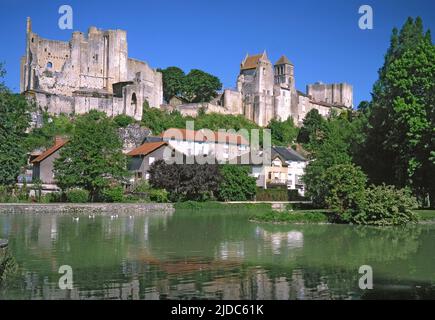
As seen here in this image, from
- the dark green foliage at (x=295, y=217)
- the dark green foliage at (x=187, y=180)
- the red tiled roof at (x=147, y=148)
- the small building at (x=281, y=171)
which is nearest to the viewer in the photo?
the dark green foliage at (x=295, y=217)

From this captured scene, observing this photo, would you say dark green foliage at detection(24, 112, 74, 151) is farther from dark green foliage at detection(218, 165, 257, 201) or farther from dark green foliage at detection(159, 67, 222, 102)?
dark green foliage at detection(159, 67, 222, 102)

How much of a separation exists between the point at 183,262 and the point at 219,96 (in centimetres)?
9057

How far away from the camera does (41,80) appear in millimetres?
89000

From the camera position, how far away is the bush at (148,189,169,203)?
5597cm

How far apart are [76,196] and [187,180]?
1127cm

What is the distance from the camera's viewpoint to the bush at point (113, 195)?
53000 millimetres

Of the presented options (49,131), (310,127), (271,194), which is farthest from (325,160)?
(310,127)

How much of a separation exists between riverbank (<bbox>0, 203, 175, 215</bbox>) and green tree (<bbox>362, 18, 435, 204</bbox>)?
18587 mm

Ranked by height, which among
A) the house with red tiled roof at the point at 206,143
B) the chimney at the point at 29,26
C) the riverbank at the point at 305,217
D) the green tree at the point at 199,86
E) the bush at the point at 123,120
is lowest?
the riverbank at the point at 305,217

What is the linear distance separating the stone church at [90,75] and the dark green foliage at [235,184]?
30.7m

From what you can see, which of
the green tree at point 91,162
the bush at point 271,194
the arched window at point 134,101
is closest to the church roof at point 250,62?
the arched window at point 134,101

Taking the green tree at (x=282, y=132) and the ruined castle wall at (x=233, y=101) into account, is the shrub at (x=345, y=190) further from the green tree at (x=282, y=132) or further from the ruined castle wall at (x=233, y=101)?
the ruined castle wall at (x=233, y=101)

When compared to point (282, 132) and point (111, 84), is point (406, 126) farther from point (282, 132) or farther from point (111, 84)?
point (111, 84)
